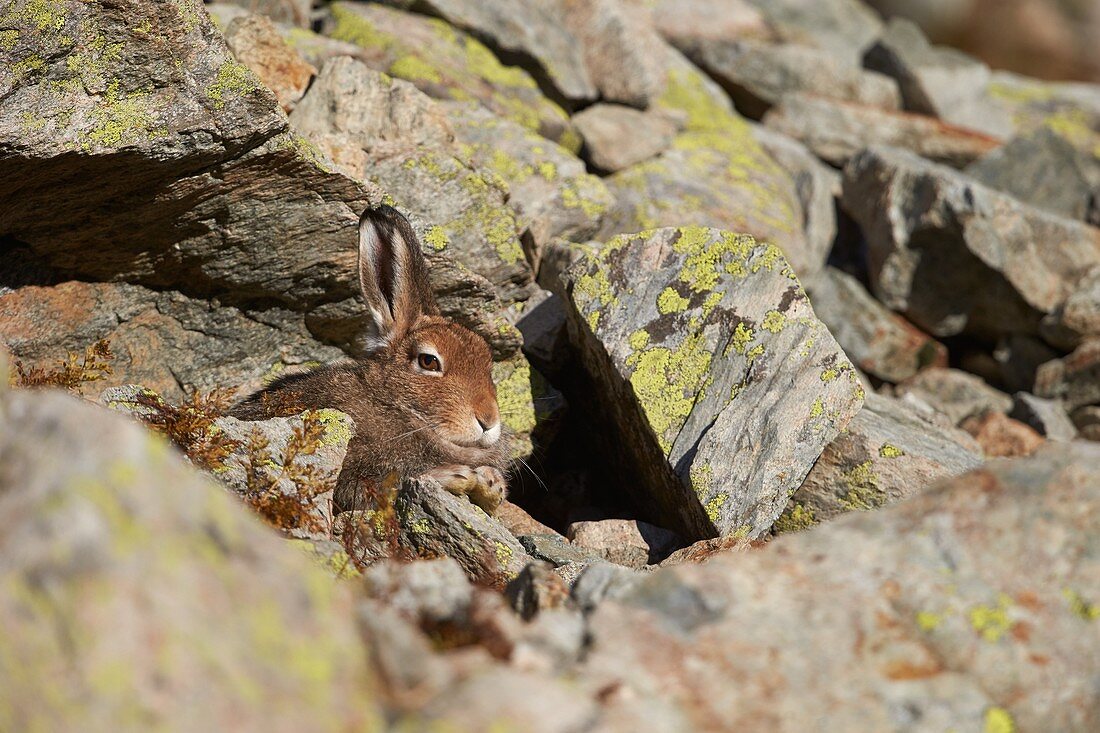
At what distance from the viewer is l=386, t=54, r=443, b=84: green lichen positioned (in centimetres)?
1180

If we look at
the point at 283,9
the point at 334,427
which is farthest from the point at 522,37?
the point at 334,427

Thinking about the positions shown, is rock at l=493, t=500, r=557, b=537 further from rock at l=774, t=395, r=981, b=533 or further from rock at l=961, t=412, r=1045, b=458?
rock at l=961, t=412, r=1045, b=458

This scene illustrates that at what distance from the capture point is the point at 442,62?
1246 cm

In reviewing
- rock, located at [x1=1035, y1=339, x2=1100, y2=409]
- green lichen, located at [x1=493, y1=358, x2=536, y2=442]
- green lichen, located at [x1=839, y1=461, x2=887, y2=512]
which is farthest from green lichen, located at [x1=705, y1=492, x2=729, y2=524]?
rock, located at [x1=1035, y1=339, x2=1100, y2=409]

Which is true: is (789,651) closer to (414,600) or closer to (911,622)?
(911,622)

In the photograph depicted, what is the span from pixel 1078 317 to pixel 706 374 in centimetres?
693

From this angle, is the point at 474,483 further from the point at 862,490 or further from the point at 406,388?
the point at 862,490

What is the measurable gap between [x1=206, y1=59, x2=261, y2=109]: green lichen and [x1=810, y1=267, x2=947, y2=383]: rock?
821 centimetres

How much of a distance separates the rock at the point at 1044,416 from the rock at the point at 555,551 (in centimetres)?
624

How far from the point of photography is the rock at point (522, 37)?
1329 centimetres

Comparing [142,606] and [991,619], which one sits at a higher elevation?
[142,606]

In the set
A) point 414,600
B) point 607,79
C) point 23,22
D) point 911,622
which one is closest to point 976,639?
point 911,622

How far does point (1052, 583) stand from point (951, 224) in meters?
9.66

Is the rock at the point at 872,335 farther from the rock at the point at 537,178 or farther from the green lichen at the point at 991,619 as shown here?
the green lichen at the point at 991,619
